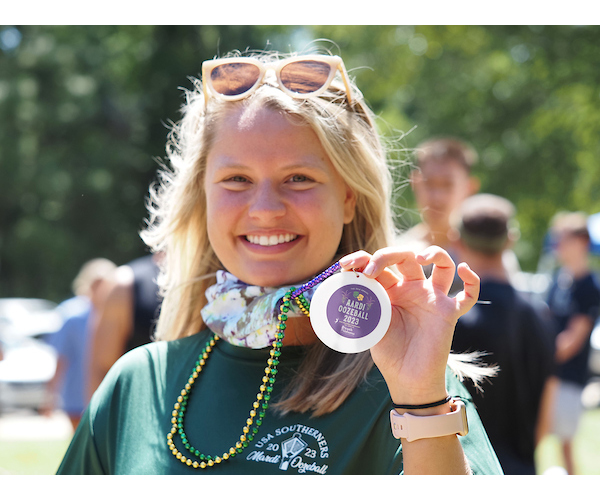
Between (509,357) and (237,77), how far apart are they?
1.97m

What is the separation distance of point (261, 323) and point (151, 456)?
0.44m

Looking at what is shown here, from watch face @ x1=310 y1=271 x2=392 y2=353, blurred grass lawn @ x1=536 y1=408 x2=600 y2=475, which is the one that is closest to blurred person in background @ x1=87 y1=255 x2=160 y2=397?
watch face @ x1=310 y1=271 x2=392 y2=353

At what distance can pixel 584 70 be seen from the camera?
7.07 metres

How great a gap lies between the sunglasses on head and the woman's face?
0.32 ft

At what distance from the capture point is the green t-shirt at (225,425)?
1.40m

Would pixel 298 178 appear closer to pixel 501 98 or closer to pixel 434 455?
pixel 434 455

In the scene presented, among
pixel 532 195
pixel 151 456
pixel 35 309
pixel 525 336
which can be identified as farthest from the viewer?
pixel 35 309

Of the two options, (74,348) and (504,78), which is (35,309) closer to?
(74,348)

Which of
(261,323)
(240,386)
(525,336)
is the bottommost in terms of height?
(525,336)

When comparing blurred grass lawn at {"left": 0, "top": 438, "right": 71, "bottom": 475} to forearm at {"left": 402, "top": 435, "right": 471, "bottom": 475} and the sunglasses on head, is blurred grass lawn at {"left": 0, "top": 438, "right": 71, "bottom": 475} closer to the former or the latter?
the sunglasses on head

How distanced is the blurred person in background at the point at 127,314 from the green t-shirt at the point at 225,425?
187cm

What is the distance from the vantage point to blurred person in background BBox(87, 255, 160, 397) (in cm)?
368

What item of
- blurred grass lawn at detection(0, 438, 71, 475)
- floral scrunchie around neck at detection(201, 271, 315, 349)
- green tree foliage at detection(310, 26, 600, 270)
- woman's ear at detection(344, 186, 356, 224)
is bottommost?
blurred grass lawn at detection(0, 438, 71, 475)
